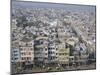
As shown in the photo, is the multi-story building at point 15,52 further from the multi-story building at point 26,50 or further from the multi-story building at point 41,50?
the multi-story building at point 41,50

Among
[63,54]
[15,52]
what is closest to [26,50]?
[15,52]

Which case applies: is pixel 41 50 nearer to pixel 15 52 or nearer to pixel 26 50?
pixel 26 50

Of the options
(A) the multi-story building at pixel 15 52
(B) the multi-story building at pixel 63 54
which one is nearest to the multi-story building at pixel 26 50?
(A) the multi-story building at pixel 15 52

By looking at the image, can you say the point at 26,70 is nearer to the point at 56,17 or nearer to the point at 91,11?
the point at 56,17

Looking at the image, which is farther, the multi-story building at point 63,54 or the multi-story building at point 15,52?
the multi-story building at point 63,54

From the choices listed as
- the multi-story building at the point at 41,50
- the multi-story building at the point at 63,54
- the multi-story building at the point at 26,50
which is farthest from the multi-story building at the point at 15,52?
the multi-story building at the point at 63,54

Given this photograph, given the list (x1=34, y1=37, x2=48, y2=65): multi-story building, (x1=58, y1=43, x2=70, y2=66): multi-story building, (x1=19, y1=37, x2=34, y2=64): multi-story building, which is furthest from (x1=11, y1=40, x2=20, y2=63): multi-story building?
(x1=58, y1=43, x2=70, y2=66): multi-story building

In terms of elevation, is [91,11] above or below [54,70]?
above

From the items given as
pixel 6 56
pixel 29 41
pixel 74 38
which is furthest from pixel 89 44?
pixel 6 56

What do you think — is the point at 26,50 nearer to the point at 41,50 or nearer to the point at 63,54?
the point at 41,50

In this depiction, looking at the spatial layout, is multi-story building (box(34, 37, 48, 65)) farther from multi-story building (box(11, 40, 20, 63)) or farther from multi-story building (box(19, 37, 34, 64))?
multi-story building (box(11, 40, 20, 63))

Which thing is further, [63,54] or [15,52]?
[63,54]
